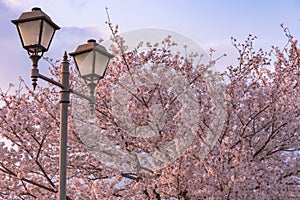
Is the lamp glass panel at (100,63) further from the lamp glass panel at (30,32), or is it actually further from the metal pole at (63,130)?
the lamp glass panel at (30,32)

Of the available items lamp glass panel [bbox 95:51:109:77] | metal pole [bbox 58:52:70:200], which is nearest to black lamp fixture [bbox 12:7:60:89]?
metal pole [bbox 58:52:70:200]

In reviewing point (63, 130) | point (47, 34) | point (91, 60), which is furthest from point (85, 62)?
point (63, 130)

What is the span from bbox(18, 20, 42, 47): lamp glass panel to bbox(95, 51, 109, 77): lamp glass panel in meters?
1.09

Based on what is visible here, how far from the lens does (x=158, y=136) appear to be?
1040cm

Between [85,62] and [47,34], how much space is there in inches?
37.4

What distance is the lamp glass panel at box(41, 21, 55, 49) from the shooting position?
22.5ft

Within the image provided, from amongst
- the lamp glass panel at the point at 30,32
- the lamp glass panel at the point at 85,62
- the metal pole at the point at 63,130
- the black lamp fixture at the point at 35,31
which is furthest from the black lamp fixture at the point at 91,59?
the lamp glass panel at the point at 30,32

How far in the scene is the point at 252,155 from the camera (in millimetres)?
9922

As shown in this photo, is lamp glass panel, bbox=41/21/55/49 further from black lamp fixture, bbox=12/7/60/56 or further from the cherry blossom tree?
the cherry blossom tree

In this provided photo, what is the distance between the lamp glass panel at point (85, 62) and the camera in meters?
7.64

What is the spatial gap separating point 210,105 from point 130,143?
78.5 inches

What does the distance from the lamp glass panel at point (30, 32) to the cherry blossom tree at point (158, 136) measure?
12.3ft

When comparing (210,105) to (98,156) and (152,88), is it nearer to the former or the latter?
(152,88)

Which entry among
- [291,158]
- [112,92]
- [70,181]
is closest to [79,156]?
[70,181]
